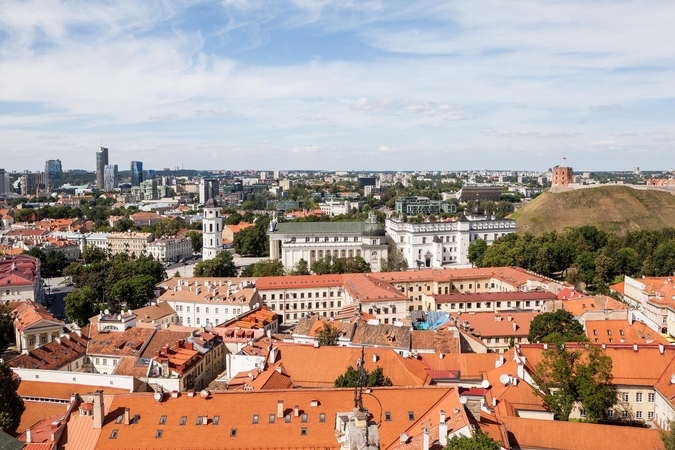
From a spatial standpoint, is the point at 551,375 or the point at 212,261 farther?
the point at 212,261

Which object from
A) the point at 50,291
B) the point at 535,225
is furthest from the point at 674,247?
the point at 50,291

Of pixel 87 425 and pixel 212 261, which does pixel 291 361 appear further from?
pixel 212 261

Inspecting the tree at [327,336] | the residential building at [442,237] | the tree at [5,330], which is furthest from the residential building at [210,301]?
the residential building at [442,237]

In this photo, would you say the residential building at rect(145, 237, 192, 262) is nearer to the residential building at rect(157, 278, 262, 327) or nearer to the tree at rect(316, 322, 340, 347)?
the residential building at rect(157, 278, 262, 327)

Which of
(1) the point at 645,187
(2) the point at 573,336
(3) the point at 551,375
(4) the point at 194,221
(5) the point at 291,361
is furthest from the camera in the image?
(4) the point at 194,221

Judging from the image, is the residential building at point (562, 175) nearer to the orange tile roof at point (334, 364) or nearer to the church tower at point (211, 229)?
the church tower at point (211, 229)

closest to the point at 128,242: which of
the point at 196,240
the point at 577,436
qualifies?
the point at 196,240

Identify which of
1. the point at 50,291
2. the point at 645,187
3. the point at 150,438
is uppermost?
the point at 645,187
